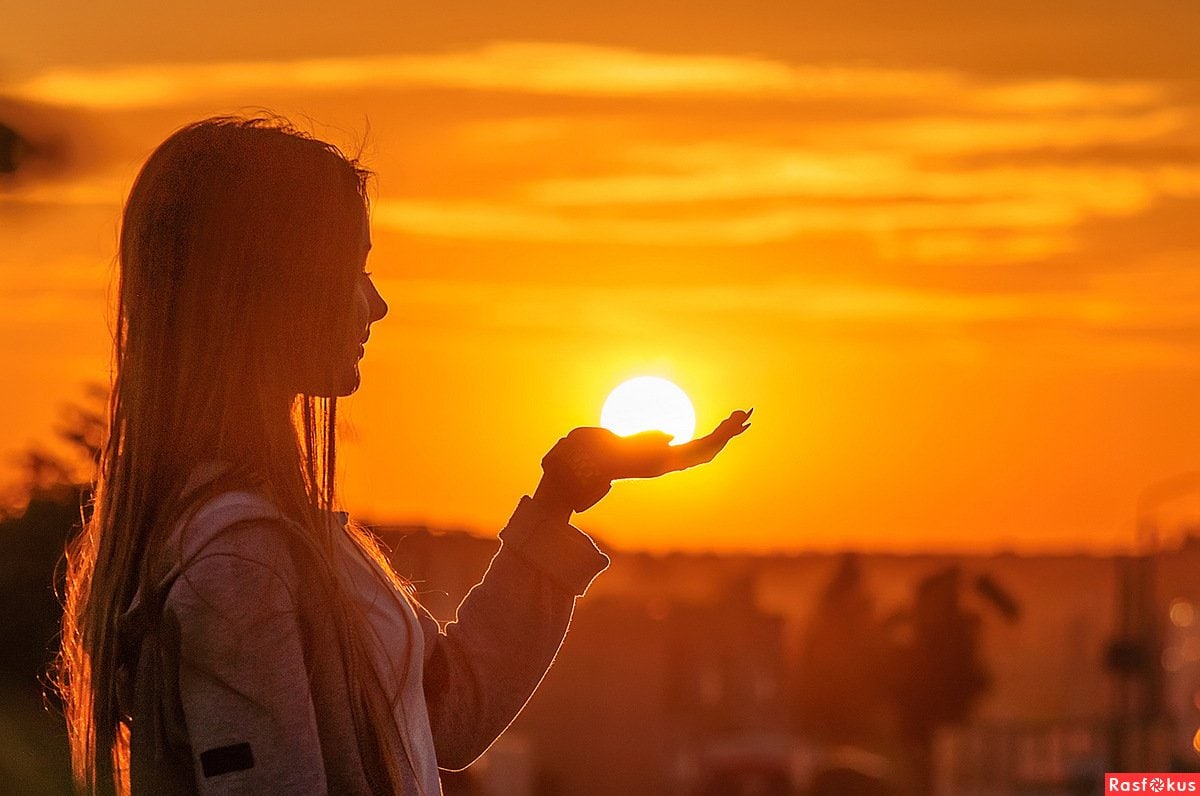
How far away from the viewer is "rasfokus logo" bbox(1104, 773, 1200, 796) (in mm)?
8781

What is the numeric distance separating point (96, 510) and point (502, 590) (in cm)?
71

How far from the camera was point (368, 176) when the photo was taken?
265 cm

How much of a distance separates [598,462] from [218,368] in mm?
710

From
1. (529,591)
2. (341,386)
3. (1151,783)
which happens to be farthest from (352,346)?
(1151,783)

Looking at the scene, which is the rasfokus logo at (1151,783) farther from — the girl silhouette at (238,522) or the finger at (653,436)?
the girl silhouette at (238,522)

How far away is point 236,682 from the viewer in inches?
87.8

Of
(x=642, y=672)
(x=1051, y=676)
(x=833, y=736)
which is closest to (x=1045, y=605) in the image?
(x=1051, y=676)

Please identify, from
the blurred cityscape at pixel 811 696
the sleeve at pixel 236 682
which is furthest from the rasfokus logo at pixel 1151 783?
the blurred cityscape at pixel 811 696

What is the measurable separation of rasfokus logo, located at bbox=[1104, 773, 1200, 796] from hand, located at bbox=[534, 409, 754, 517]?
610 cm

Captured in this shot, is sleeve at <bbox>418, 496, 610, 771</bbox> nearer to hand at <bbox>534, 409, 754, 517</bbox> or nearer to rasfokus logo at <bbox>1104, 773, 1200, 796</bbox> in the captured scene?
hand at <bbox>534, 409, 754, 517</bbox>

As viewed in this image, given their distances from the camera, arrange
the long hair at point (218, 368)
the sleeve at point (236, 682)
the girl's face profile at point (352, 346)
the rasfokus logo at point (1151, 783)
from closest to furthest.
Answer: the sleeve at point (236, 682)
the long hair at point (218, 368)
the girl's face profile at point (352, 346)
the rasfokus logo at point (1151, 783)

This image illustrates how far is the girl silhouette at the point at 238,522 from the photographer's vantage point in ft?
7.35

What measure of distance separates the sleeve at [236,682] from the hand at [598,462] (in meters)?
0.77

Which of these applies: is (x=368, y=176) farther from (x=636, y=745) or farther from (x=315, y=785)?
(x=636, y=745)
